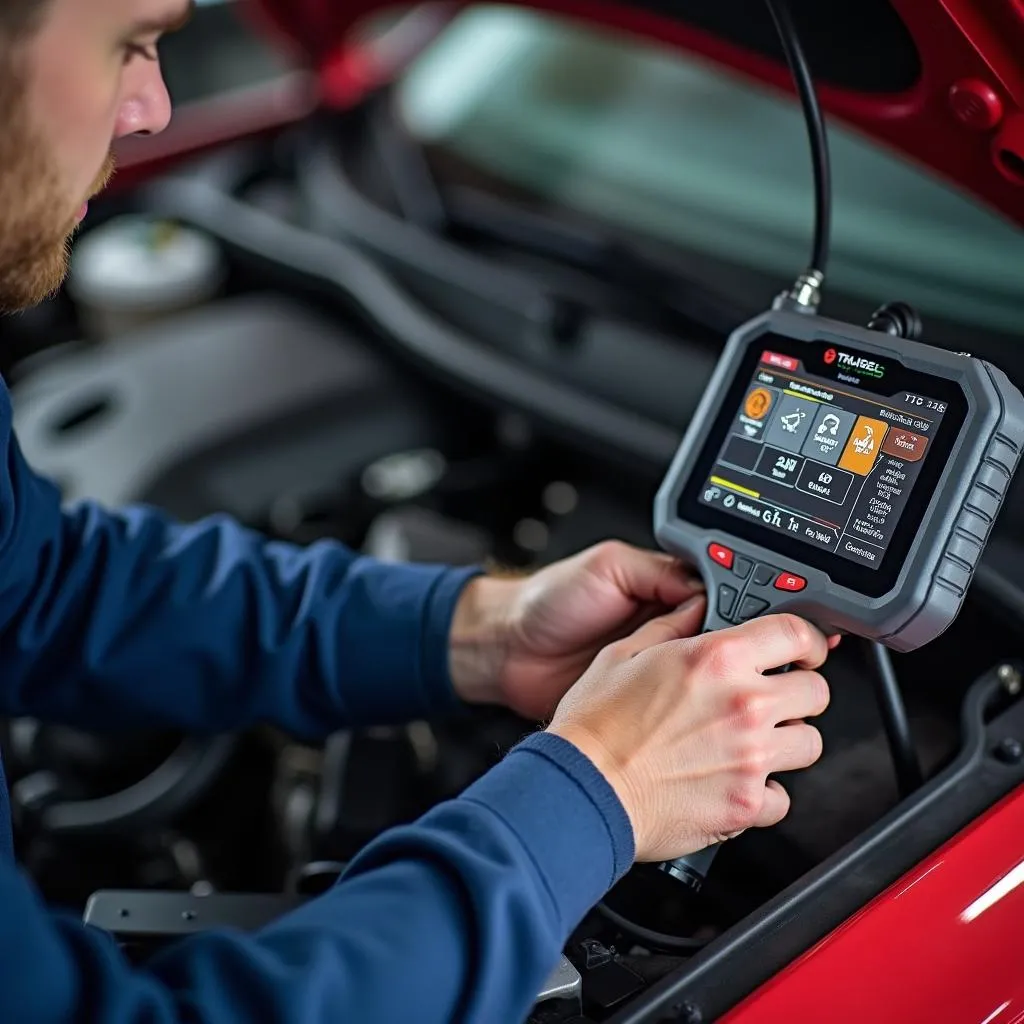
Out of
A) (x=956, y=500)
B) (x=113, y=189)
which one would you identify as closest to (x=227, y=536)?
(x=956, y=500)

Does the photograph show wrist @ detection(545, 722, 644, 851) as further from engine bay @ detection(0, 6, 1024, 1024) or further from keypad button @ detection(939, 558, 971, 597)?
keypad button @ detection(939, 558, 971, 597)

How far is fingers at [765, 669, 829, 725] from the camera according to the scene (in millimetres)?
743

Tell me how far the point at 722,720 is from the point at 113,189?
1.44m

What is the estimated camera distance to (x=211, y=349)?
1.50 meters

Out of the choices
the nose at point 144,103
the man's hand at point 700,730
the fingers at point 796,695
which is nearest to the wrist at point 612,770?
the man's hand at point 700,730

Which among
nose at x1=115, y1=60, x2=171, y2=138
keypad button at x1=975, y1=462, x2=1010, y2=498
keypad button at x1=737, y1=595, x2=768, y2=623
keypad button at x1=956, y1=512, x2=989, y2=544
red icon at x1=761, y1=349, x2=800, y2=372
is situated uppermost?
nose at x1=115, y1=60, x2=171, y2=138

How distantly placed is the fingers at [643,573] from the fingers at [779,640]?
123 mm

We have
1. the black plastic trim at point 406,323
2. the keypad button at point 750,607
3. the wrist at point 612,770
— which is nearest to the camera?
the wrist at point 612,770

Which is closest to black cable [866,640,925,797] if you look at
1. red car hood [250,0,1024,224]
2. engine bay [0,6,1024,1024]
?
engine bay [0,6,1024,1024]

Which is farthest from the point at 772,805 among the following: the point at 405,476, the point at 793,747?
the point at 405,476

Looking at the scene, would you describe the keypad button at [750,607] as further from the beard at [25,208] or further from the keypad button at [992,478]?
the beard at [25,208]

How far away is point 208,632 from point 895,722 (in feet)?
1.77

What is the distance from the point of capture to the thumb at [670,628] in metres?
0.81

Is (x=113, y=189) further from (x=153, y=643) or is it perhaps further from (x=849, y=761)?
(x=849, y=761)
